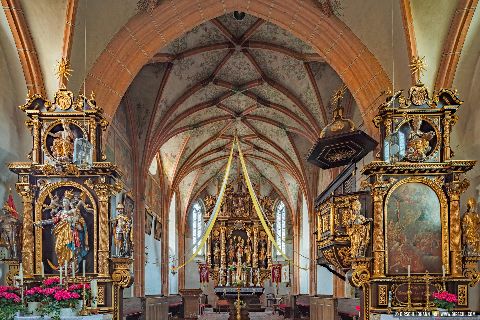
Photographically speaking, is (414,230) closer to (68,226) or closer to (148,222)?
(68,226)

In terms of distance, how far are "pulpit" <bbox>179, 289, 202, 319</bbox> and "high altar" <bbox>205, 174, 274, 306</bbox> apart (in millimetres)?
3234

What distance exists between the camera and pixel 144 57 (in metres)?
13.0

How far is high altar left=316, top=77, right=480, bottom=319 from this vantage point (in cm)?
1030

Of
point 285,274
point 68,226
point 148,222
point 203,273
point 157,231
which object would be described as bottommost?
point 285,274

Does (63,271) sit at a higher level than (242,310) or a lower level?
higher

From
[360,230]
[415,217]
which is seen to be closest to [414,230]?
[415,217]

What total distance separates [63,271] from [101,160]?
194cm

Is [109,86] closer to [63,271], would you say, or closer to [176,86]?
[63,271]

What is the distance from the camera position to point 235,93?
68.8 feet

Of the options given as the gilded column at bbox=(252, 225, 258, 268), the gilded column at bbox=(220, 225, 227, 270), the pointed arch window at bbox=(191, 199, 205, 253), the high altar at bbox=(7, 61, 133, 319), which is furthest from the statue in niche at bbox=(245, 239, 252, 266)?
the high altar at bbox=(7, 61, 133, 319)

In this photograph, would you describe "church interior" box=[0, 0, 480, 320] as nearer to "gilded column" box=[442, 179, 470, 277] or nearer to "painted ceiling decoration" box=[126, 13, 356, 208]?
"gilded column" box=[442, 179, 470, 277]

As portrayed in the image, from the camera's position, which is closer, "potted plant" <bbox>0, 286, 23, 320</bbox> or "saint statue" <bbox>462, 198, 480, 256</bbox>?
"potted plant" <bbox>0, 286, 23, 320</bbox>

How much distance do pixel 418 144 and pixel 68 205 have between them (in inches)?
227

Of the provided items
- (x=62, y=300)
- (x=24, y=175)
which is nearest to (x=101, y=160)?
(x=24, y=175)
